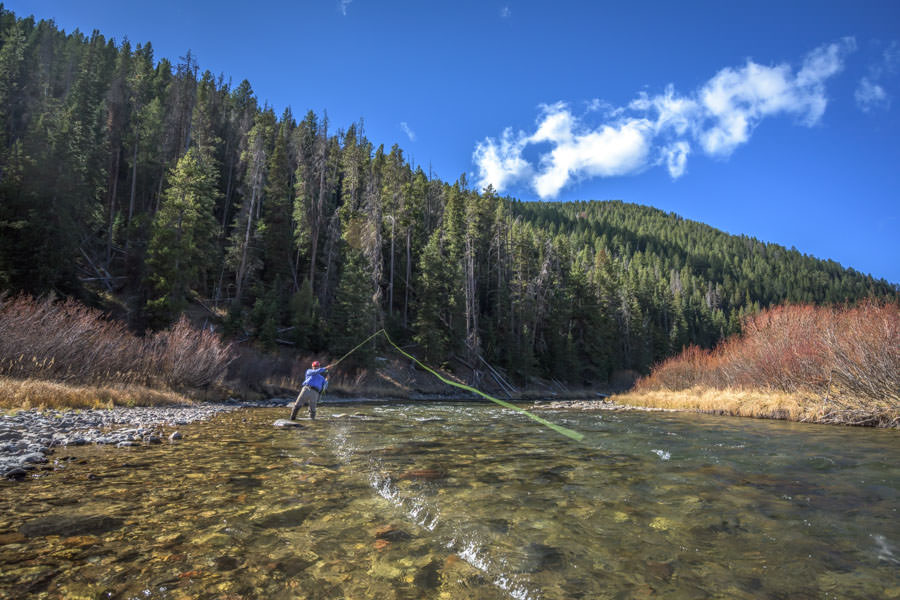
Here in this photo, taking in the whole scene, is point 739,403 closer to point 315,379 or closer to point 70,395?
point 315,379

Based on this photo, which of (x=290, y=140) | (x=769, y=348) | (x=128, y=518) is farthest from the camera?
(x=290, y=140)

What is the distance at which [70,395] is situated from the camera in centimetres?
1216

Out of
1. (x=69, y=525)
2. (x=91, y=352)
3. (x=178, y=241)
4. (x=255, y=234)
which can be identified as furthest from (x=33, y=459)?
(x=255, y=234)

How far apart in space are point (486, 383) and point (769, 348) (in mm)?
24011

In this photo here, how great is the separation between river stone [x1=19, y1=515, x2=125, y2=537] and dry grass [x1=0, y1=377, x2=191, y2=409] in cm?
967

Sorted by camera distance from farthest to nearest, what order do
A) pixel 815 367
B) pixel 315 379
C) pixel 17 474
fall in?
pixel 815 367 < pixel 315 379 < pixel 17 474

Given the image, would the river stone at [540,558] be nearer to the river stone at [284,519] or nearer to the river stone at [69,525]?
the river stone at [284,519]

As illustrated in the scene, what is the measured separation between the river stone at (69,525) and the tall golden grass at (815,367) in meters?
18.8

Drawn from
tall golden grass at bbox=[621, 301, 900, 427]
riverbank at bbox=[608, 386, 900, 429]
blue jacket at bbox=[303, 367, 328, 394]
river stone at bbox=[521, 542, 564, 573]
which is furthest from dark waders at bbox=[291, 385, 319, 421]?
tall golden grass at bbox=[621, 301, 900, 427]

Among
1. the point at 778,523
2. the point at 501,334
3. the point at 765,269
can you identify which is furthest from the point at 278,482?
the point at 765,269

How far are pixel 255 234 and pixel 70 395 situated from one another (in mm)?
28457

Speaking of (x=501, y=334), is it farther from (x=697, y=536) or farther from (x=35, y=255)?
(x=697, y=536)

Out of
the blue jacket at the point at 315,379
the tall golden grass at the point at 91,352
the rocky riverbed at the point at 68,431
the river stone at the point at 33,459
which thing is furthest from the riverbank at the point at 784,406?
the tall golden grass at the point at 91,352

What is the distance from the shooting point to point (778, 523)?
4414mm
